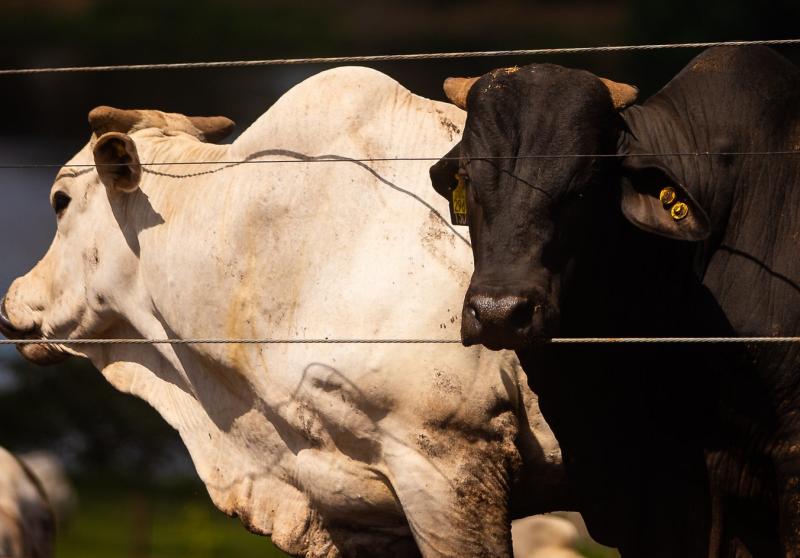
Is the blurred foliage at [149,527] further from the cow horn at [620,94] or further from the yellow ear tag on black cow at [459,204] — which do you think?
the cow horn at [620,94]

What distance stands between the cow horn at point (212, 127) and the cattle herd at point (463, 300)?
0.5 inches

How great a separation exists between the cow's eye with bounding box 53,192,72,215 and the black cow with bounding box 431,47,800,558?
1.59 metres

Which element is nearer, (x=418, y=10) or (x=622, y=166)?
(x=622, y=166)

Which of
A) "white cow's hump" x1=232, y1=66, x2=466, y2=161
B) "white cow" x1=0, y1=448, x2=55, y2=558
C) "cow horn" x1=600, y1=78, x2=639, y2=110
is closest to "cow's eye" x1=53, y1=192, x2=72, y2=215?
"white cow's hump" x1=232, y1=66, x2=466, y2=161

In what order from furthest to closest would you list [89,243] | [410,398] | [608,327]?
1. [89,243]
2. [410,398]
3. [608,327]

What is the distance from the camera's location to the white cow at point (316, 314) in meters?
3.96

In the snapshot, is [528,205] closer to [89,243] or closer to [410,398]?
[410,398]

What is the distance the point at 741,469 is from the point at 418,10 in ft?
16.7

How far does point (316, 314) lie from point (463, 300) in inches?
17.5

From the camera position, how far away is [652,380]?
3.62m

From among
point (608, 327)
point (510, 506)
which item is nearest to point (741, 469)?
point (608, 327)

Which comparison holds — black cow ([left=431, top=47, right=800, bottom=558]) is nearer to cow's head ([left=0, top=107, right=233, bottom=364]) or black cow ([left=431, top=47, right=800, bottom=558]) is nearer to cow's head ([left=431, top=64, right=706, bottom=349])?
cow's head ([left=431, top=64, right=706, bottom=349])

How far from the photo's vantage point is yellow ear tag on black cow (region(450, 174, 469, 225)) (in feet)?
11.8

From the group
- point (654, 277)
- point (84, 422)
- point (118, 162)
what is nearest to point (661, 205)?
point (654, 277)
